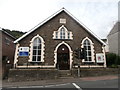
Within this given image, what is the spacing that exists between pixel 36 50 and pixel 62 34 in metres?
4.21

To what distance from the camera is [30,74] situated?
1270 centimetres

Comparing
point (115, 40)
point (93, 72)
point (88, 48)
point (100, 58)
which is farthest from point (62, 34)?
point (115, 40)

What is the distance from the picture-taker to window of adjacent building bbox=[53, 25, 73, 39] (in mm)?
16481

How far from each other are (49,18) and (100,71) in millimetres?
9610

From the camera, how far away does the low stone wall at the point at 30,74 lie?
40.6 ft

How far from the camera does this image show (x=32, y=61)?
49.9 feet

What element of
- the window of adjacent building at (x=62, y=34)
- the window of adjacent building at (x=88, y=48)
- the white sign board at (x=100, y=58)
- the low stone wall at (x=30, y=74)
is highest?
the window of adjacent building at (x=62, y=34)

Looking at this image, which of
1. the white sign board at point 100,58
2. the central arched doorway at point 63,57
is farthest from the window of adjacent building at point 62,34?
the white sign board at point 100,58

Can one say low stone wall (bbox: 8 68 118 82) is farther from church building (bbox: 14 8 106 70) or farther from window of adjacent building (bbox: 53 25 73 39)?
window of adjacent building (bbox: 53 25 73 39)

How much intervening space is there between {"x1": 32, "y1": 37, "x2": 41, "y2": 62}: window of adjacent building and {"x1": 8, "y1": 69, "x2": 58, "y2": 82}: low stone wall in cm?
290

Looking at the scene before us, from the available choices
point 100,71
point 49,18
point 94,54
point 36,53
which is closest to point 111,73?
point 100,71

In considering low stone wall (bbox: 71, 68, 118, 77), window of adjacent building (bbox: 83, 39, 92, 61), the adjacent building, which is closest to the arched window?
window of adjacent building (bbox: 83, 39, 92, 61)

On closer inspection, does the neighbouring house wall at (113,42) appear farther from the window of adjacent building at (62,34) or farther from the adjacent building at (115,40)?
the window of adjacent building at (62,34)

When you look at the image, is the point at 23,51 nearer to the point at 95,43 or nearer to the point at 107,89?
the point at 95,43
